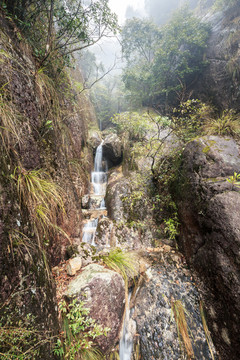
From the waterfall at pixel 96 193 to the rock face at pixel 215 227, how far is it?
283 cm

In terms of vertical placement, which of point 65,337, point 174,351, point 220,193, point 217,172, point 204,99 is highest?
point 204,99

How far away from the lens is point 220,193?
9.20 feet

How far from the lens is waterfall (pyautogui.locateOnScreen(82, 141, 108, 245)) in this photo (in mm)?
4494

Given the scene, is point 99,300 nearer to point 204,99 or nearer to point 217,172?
point 217,172

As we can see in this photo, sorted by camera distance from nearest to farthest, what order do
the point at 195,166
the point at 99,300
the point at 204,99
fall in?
the point at 99,300
the point at 195,166
the point at 204,99

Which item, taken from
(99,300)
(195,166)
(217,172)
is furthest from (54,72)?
(99,300)

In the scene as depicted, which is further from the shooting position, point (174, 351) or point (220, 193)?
point (220, 193)

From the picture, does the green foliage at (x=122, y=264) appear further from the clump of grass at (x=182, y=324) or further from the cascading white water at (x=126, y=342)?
the clump of grass at (x=182, y=324)

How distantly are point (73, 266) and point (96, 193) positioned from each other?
564cm

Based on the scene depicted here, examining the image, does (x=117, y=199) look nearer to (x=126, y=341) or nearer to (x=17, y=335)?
(x=126, y=341)

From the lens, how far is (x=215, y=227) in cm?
263

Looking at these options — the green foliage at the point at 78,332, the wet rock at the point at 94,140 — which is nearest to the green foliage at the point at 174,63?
the wet rock at the point at 94,140

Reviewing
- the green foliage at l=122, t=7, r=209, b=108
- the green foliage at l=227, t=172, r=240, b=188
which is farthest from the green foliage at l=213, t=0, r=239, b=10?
the green foliage at l=227, t=172, r=240, b=188

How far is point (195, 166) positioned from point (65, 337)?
3876mm
